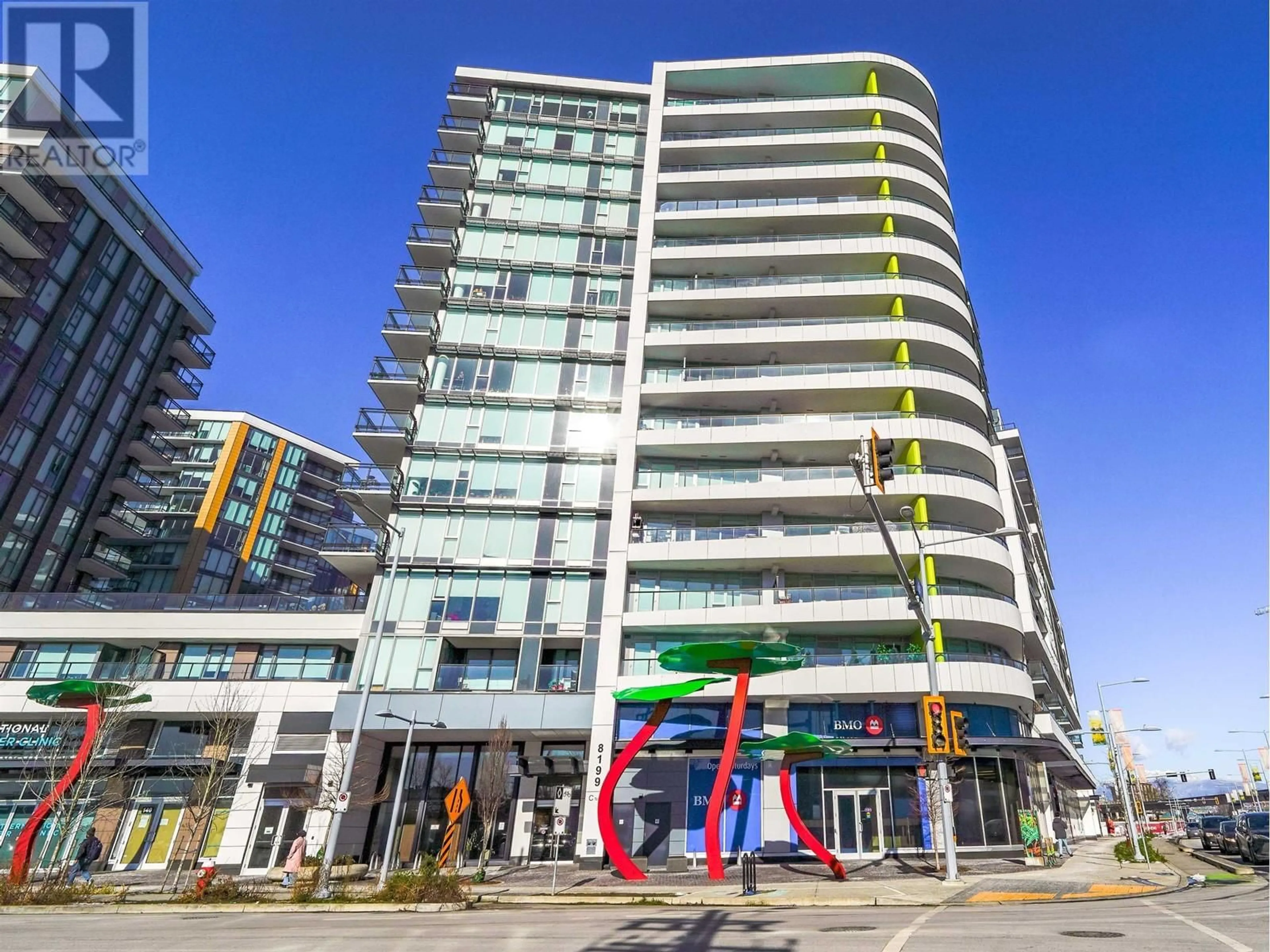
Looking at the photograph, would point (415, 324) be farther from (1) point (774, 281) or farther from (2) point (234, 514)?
(2) point (234, 514)

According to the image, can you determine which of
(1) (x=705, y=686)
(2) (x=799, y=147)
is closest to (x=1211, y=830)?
(1) (x=705, y=686)

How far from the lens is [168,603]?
36.0 m

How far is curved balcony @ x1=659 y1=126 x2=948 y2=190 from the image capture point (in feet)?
142

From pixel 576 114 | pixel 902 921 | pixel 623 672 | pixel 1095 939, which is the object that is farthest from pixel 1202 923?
pixel 576 114

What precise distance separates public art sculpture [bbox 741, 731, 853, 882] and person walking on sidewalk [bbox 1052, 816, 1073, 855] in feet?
55.3

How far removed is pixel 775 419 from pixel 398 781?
24.2 metres

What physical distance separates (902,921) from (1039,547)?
60147mm

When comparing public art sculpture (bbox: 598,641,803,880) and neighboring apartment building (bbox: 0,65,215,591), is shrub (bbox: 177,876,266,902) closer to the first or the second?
public art sculpture (bbox: 598,641,803,880)

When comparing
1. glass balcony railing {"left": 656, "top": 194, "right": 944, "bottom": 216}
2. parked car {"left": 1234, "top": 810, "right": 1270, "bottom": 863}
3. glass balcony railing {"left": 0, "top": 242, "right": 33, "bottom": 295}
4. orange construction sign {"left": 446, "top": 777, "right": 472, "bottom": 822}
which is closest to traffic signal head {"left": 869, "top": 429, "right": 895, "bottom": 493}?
Result: orange construction sign {"left": 446, "top": 777, "right": 472, "bottom": 822}

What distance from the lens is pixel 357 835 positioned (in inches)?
1206

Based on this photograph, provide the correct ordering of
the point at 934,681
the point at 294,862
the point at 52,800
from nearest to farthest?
the point at 934,681
the point at 294,862
the point at 52,800

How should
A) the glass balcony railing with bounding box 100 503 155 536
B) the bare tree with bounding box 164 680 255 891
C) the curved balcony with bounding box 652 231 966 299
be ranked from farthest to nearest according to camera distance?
the glass balcony railing with bounding box 100 503 155 536 → the curved balcony with bounding box 652 231 966 299 → the bare tree with bounding box 164 680 255 891

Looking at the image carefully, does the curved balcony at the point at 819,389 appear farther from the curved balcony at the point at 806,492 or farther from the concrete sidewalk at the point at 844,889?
the concrete sidewalk at the point at 844,889

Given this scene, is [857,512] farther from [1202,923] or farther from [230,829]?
[230,829]
